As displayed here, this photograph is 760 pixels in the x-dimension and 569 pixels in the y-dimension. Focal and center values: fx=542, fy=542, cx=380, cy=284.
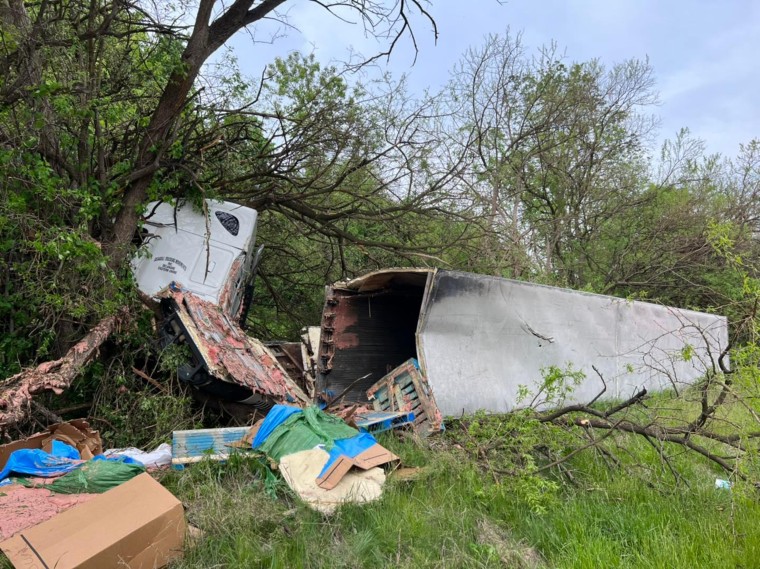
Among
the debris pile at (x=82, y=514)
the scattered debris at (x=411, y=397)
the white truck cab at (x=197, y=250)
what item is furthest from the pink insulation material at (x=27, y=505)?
the scattered debris at (x=411, y=397)

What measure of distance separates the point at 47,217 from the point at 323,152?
12.7ft

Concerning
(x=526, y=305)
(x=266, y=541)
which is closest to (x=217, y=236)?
(x=526, y=305)

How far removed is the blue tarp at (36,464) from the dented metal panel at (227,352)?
1.35m

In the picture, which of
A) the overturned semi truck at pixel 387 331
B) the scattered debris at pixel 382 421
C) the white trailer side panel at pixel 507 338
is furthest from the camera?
the white trailer side panel at pixel 507 338

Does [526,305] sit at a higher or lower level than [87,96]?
lower

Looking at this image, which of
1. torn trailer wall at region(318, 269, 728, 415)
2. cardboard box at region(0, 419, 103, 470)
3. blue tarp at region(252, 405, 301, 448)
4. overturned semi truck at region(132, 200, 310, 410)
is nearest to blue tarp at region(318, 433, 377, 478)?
blue tarp at region(252, 405, 301, 448)

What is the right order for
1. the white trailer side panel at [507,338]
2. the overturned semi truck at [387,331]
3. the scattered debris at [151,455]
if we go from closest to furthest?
the scattered debris at [151,455] → the overturned semi truck at [387,331] → the white trailer side panel at [507,338]

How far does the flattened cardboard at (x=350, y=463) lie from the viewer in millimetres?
3593

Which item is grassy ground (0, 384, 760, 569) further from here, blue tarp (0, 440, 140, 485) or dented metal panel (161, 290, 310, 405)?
dented metal panel (161, 290, 310, 405)

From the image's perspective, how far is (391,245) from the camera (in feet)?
28.9

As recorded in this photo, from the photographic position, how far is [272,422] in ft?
14.0

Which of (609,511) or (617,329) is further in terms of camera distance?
(617,329)

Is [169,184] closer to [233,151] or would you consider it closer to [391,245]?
[233,151]

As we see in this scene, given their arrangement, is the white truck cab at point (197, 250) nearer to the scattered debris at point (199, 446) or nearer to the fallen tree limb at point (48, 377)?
the fallen tree limb at point (48, 377)
